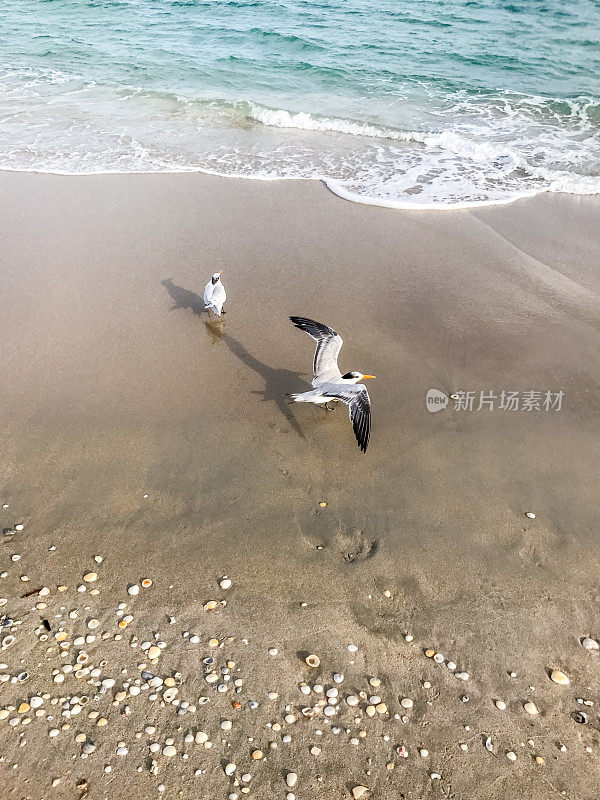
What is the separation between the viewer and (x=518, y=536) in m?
5.18

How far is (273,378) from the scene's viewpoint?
6.82 m

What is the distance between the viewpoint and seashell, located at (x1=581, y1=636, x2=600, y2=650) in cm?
438

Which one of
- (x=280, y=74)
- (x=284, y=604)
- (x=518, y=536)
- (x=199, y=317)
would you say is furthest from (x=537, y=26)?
(x=284, y=604)

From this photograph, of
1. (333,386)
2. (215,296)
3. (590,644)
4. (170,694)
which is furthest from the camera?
(215,296)

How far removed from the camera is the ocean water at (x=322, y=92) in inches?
459

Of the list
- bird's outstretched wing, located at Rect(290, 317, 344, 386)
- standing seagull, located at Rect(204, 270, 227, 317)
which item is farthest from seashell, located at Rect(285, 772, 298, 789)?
standing seagull, located at Rect(204, 270, 227, 317)

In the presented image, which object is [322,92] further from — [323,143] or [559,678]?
[559,678]

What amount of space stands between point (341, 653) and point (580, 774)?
169cm

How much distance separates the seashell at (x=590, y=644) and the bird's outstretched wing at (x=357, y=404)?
2396mm

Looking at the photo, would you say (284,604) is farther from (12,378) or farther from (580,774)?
(12,378)

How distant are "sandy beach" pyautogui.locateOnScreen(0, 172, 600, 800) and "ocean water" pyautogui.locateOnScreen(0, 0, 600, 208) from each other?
291 centimetres

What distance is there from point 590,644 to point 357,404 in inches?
112

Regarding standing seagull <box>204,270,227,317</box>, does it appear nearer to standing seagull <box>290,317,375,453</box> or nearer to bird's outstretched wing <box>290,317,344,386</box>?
standing seagull <box>290,317,375,453</box>

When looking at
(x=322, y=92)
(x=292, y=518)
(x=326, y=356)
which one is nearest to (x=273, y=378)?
(x=326, y=356)
